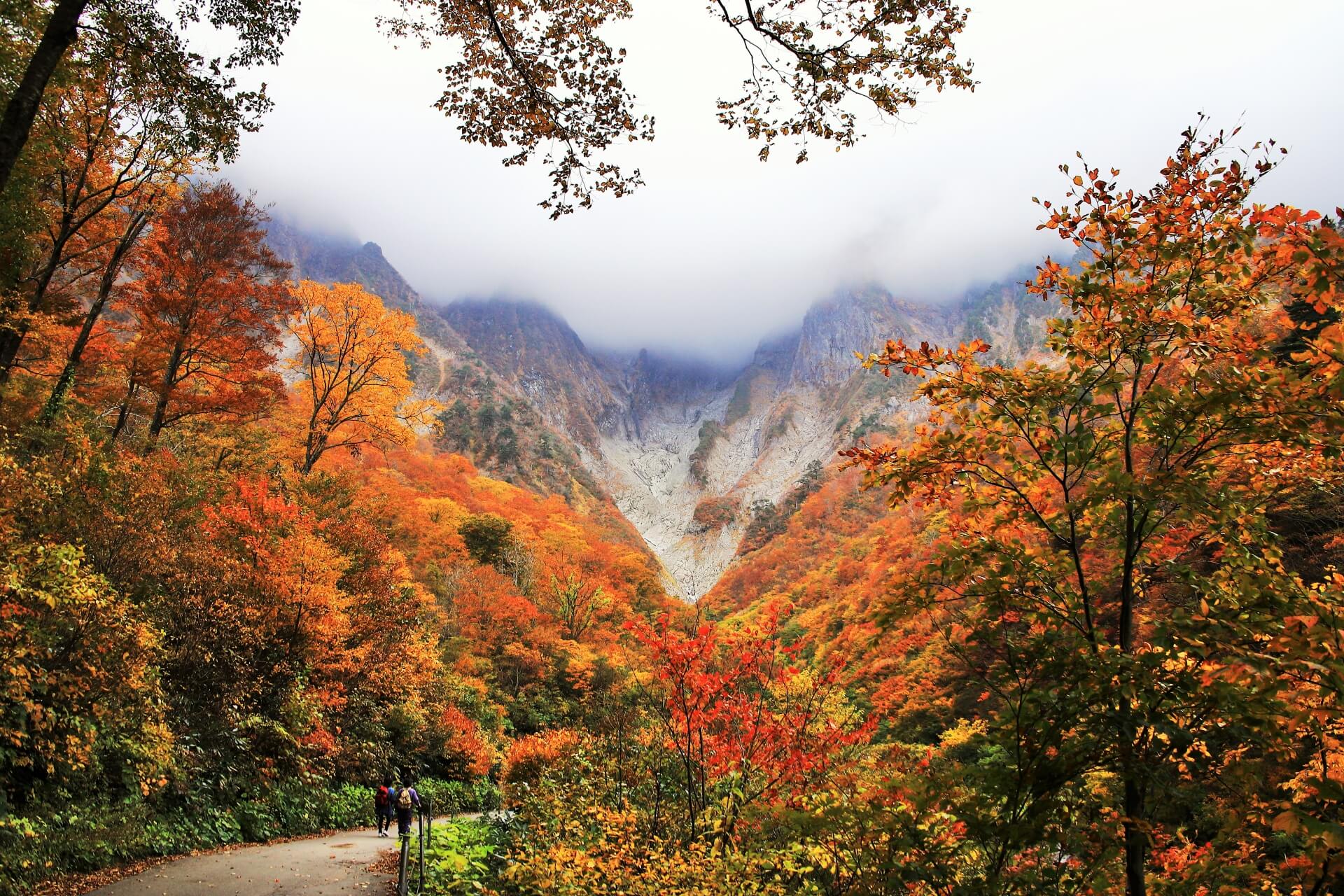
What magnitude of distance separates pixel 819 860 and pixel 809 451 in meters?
128

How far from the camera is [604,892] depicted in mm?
5273

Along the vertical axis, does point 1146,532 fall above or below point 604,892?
above

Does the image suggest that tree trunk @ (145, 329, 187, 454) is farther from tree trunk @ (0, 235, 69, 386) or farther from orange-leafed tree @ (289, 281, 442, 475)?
orange-leafed tree @ (289, 281, 442, 475)

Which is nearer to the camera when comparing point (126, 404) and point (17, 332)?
point (17, 332)

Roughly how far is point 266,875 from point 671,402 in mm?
180676

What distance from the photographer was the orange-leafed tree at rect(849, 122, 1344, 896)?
8.16 ft

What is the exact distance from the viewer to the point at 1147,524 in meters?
3.13

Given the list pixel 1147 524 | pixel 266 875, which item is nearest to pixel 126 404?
pixel 266 875

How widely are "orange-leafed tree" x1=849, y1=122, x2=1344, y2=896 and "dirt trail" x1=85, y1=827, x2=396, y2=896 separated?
9.13 meters

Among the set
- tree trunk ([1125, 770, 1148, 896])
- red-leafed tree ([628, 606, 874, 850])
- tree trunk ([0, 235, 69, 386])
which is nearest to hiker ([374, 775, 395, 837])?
red-leafed tree ([628, 606, 874, 850])

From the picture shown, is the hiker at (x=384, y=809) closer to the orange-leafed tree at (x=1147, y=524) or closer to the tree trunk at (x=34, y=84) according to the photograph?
the tree trunk at (x=34, y=84)

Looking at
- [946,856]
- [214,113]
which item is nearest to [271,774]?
[214,113]

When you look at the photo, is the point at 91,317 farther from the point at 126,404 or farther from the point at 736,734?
the point at 736,734

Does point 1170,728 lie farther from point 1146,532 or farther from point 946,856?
point 946,856
